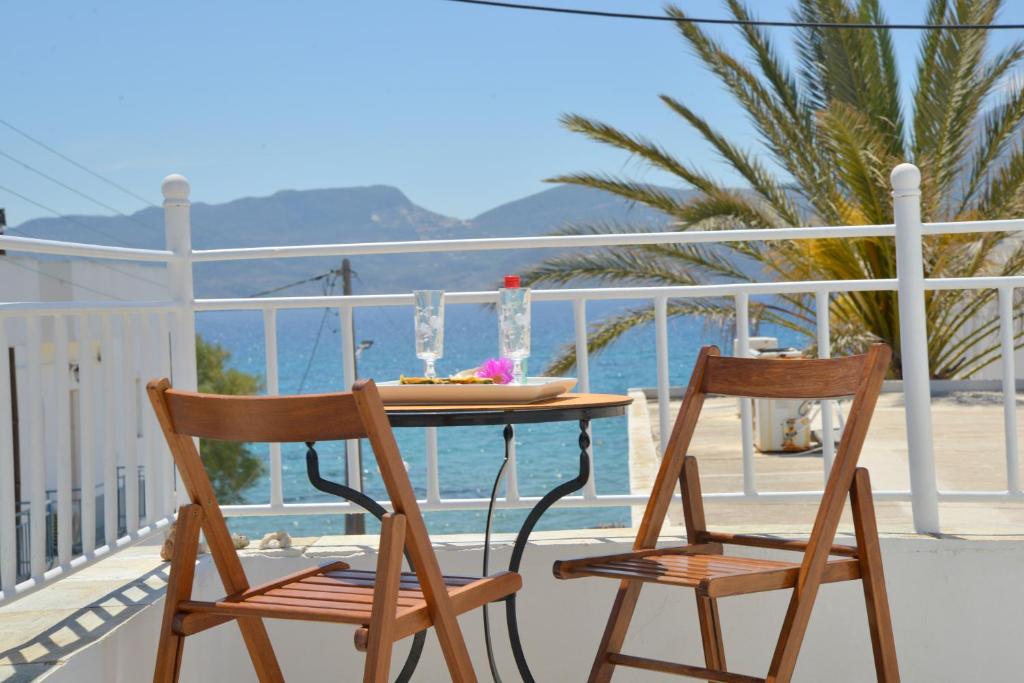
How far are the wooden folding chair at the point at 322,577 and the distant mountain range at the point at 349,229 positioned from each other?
182ft

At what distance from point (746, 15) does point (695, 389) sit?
1020 centimetres

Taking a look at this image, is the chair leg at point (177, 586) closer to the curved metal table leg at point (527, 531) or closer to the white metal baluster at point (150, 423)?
the curved metal table leg at point (527, 531)

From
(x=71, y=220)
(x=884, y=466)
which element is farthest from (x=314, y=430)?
(x=71, y=220)

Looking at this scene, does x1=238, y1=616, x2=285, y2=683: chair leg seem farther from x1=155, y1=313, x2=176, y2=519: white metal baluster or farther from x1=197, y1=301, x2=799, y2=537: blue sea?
x1=197, y1=301, x2=799, y2=537: blue sea

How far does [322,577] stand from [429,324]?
683 mm

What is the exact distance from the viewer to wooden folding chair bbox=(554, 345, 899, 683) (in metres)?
2.23

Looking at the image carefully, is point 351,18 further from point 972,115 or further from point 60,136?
point 972,115

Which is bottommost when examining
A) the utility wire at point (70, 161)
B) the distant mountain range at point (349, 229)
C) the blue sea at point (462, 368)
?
the blue sea at point (462, 368)

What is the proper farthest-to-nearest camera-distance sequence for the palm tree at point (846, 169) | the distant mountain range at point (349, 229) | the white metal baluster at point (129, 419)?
the distant mountain range at point (349, 229) < the palm tree at point (846, 169) < the white metal baluster at point (129, 419)

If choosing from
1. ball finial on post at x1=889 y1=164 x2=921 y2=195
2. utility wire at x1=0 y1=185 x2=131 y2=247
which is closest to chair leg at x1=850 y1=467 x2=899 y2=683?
ball finial on post at x1=889 y1=164 x2=921 y2=195

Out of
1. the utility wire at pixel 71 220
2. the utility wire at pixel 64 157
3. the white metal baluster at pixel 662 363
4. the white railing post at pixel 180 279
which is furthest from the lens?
the utility wire at pixel 64 157

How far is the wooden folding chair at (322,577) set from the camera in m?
1.92

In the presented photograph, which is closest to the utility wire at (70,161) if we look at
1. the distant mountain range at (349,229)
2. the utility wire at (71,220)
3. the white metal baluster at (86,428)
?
the distant mountain range at (349,229)

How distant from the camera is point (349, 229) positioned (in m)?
80.5
